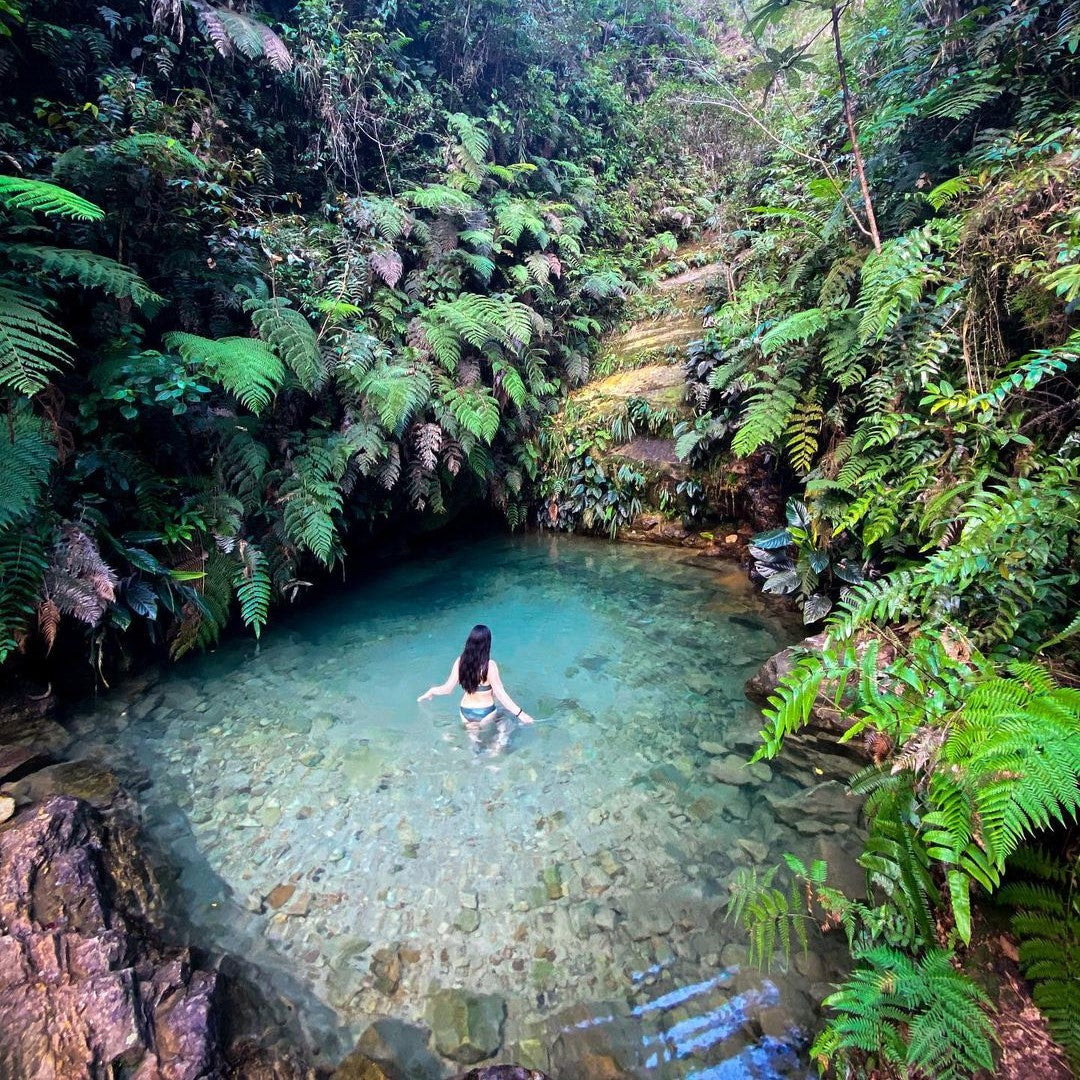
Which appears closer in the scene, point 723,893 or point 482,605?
point 723,893

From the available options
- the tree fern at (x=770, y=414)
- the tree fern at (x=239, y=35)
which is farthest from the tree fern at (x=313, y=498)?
the tree fern at (x=239, y=35)

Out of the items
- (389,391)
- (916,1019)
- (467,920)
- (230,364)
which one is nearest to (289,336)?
(230,364)

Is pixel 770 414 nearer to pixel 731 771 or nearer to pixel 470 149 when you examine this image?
pixel 731 771

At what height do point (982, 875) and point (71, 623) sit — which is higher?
point (71, 623)

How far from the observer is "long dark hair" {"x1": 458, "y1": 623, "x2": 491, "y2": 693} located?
3648 mm

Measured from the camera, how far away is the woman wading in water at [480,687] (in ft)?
12.0

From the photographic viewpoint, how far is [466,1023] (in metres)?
2.07

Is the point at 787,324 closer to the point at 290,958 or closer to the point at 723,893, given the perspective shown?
the point at 723,893

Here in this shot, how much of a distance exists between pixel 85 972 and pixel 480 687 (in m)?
2.23

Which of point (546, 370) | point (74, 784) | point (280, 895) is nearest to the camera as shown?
point (280, 895)

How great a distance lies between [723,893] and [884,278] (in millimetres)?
3807

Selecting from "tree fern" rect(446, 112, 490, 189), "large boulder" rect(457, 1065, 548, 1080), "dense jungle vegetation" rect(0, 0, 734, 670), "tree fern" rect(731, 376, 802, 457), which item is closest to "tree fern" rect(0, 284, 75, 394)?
"dense jungle vegetation" rect(0, 0, 734, 670)

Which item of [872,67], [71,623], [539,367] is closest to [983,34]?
[872,67]

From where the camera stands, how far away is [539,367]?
762 cm
